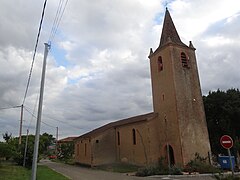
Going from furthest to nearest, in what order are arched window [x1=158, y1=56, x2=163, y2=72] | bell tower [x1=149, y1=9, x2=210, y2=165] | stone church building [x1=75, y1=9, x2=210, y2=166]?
arched window [x1=158, y1=56, x2=163, y2=72], stone church building [x1=75, y1=9, x2=210, y2=166], bell tower [x1=149, y1=9, x2=210, y2=165]

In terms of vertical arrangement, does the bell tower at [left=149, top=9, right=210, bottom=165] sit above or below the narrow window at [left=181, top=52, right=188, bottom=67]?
below

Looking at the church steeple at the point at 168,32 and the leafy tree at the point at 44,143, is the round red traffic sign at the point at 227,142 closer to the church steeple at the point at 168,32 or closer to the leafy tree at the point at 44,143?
the church steeple at the point at 168,32

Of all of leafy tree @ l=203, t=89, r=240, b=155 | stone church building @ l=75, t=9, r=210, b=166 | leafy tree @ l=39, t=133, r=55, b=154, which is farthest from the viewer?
leafy tree @ l=39, t=133, r=55, b=154

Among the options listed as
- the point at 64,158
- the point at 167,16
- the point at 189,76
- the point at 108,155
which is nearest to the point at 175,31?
the point at 167,16

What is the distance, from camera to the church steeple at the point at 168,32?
99.2 feet

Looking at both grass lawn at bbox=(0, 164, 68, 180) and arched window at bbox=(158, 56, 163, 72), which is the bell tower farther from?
grass lawn at bbox=(0, 164, 68, 180)

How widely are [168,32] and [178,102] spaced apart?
31.5 ft

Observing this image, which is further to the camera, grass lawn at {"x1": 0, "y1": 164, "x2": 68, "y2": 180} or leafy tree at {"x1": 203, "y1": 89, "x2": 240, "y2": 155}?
leafy tree at {"x1": 203, "y1": 89, "x2": 240, "y2": 155}

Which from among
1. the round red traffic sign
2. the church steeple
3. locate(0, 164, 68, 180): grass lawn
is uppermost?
the church steeple

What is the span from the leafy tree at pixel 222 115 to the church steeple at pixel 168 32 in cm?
804

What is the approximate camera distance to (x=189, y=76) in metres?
28.3

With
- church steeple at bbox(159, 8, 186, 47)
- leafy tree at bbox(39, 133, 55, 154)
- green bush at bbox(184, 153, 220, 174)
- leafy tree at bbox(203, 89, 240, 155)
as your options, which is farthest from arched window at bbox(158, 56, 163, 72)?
leafy tree at bbox(39, 133, 55, 154)

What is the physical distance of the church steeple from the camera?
30234 mm

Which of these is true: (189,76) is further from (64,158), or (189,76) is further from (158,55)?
(64,158)
